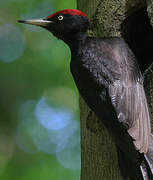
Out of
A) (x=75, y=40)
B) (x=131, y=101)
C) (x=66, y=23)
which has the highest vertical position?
(x=66, y=23)

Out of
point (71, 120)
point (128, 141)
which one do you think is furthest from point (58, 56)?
point (128, 141)

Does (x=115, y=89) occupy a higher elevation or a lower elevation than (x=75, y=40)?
lower

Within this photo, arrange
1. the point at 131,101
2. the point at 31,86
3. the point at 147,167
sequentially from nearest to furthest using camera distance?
the point at 147,167
the point at 131,101
the point at 31,86

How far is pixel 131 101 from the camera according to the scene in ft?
9.05

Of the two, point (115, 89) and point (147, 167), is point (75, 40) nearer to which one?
point (115, 89)

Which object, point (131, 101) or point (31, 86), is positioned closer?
point (131, 101)

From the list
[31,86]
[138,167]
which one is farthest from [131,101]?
[31,86]

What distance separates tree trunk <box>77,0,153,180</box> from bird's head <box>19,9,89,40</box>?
115 millimetres

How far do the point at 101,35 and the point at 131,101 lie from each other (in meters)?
0.82

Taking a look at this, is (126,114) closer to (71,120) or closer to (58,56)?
(58,56)

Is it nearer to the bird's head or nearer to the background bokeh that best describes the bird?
the bird's head

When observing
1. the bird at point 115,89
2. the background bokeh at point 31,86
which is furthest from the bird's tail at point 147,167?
the background bokeh at point 31,86

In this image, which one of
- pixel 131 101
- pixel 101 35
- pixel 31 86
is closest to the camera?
pixel 131 101

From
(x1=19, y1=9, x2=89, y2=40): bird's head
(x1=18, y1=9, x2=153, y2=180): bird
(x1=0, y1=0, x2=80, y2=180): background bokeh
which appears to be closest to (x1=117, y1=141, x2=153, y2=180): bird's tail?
(x1=18, y1=9, x2=153, y2=180): bird
